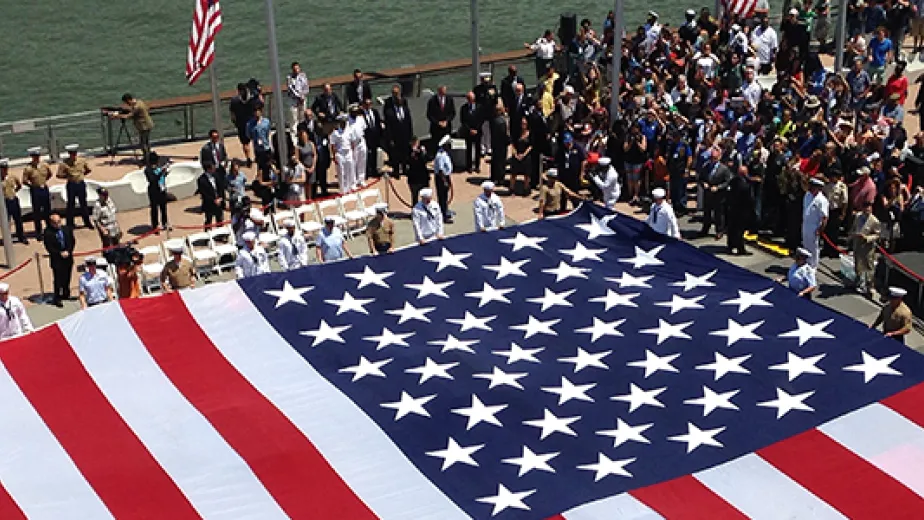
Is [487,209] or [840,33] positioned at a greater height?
[840,33]

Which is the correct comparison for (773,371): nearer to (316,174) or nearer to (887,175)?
(887,175)

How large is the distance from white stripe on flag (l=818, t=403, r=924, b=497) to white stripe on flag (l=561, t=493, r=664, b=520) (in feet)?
6.74

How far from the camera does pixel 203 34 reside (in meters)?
21.4

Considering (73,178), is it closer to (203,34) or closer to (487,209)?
(203,34)

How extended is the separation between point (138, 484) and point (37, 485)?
88cm

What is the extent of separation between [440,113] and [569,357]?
9.75 metres

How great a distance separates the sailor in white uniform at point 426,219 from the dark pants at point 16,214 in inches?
272

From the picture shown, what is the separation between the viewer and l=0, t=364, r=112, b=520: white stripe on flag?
11.8 metres

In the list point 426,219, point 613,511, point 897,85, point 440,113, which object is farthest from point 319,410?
point 897,85

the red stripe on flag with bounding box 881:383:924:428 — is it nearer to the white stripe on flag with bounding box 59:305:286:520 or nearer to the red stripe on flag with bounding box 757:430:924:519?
the red stripe on flag with bounding box 757:430:924:519

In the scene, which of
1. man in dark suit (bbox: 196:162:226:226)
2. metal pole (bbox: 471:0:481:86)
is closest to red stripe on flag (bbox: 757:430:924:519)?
man in dark suit (bbox: 196:162:226:226)

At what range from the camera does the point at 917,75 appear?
28.0 meters

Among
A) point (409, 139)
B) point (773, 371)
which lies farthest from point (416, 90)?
point (773, 371)

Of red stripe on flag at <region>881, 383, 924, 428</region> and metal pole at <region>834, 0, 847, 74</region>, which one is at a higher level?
metal pole at <region>834, 0, 847, 74</region>
